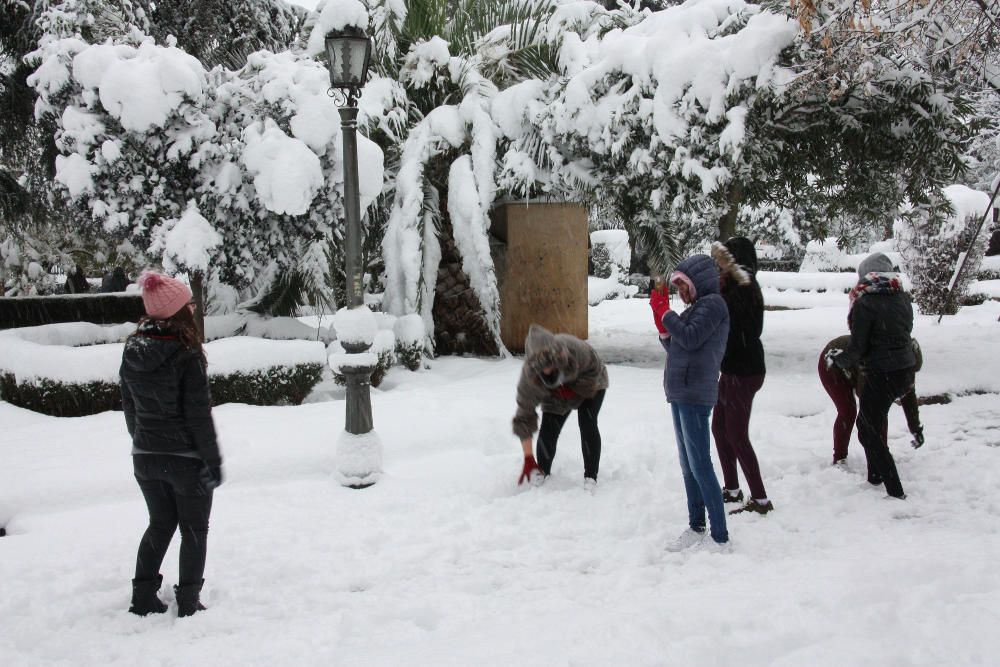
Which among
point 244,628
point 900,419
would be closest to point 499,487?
point 244,628

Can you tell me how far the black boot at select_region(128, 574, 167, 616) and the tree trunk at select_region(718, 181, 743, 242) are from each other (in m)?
7.55

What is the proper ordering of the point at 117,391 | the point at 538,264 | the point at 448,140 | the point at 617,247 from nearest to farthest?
the point at 117,391 → the point at 448,140 → the point at 538,264 → the point at 617,247

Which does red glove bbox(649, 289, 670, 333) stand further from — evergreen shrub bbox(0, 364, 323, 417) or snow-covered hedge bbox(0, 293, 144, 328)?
snow-covered hedge bbox(0, 293, 144, 328)

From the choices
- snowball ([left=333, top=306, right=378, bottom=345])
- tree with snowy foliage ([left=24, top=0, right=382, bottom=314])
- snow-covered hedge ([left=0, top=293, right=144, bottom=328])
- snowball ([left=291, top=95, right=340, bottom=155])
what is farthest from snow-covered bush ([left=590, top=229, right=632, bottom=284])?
snowball ([left=333, top=306, right=378, bottom=345])

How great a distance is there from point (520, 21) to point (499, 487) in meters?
7.61

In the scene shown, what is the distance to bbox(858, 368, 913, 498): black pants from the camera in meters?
4.79

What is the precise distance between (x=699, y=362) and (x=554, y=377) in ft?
3.80

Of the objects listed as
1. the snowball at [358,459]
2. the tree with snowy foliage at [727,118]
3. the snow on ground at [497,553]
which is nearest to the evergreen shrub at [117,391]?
the snow on ground at [497,553]

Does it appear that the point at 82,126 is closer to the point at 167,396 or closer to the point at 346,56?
the point at 346,56

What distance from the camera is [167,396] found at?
335 centimetres

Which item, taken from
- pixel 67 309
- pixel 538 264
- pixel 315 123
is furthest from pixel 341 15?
pixel 67 309

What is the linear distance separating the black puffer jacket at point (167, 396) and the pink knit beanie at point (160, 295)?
82 mm

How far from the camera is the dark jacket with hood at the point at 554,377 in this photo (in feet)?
15.8

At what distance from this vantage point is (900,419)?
22.8 ft
